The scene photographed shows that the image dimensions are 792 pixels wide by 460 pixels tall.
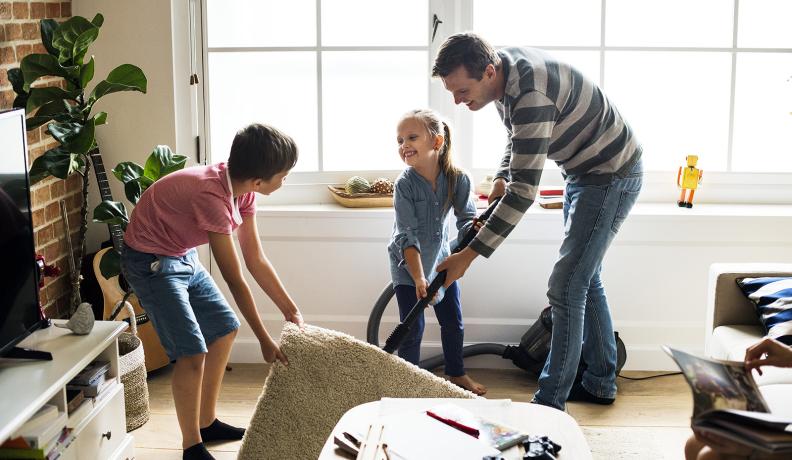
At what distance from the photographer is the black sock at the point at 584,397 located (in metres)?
3.36

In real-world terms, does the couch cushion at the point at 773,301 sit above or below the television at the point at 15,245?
below

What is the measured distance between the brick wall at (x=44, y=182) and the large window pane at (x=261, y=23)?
0.57m

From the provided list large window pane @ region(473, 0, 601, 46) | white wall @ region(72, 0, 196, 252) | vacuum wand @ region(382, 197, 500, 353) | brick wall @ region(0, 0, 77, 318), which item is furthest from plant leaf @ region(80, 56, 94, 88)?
large window pane @ region(473, 0, 601, 46)

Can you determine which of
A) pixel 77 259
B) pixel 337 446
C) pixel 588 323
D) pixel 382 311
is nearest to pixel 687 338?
pixel 588 323

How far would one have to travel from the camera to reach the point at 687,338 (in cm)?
369

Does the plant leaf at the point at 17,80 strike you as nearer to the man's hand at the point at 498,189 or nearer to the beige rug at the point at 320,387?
the beige rug at the point at 320,387

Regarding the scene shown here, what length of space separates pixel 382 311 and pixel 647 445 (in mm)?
1026

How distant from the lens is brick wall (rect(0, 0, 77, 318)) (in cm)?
312

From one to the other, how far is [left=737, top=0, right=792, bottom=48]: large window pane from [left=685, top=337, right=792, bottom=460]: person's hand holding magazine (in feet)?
6.30

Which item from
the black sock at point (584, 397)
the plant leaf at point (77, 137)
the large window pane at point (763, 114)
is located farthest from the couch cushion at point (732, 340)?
the plant leaf at point (77, 137)

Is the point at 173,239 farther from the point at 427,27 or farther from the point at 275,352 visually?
the point at 427,27

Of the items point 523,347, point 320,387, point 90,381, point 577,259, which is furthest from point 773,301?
point 90,381

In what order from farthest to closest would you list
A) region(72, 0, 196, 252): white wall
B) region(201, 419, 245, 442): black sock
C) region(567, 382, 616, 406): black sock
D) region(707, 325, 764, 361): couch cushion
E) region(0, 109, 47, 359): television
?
region(72, 0, 196, 252): white wall < region(567, 382, 616, 406): black sock < region(201, 419, 245, 442): black sock < region(707, 325, 764, 361): couch cushion < region(0, 109, 47, 359): television

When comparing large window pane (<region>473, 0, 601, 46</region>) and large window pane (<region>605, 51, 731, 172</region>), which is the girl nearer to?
large window pane (<region>473, 0, 601, 46</region>)
